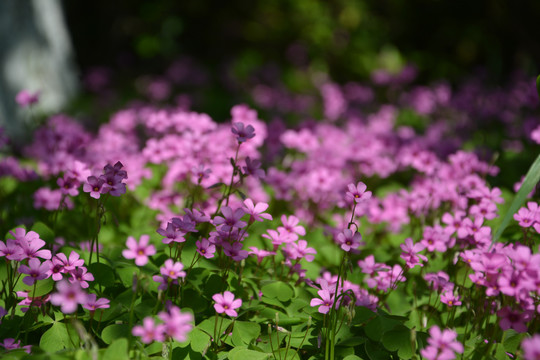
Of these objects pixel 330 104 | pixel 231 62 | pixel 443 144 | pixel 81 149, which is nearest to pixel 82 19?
pixel 231 62

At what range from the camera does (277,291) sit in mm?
1824

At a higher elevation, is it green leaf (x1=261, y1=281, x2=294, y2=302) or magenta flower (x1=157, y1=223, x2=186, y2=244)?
magenta flower (x1=157, y1=223, x2=186, y2=244)

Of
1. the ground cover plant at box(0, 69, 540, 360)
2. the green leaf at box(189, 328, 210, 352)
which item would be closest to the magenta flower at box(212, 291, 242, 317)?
the ground cover plant at box(0, 69, 540, 360)

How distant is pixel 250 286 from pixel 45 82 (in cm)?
505

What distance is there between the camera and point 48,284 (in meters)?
1.66

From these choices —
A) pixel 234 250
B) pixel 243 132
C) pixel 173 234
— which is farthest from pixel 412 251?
pixel 173 234

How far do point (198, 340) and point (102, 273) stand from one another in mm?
485

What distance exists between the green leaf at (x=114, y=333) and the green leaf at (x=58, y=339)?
4.2 inches

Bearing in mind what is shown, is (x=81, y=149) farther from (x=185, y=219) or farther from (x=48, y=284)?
(x=185, y=219)

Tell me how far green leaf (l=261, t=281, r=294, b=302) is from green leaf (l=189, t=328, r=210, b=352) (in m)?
0.32

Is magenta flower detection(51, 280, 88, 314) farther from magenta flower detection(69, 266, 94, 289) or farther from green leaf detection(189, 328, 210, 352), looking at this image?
green leaf detection(189, 328, 210, 352)

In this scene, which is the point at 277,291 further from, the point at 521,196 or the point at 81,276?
the point at 521,196

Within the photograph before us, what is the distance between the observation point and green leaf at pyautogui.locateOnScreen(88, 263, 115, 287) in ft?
5.74

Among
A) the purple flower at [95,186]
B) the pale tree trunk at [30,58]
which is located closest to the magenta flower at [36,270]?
the purple flower at [95,186]
